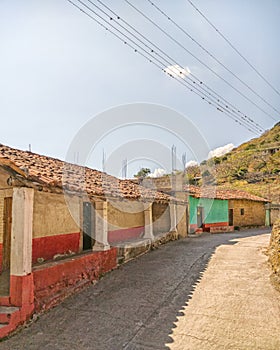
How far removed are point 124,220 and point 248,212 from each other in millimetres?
16791

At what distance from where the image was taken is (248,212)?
1012 inches

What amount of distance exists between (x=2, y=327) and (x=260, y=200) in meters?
24.6

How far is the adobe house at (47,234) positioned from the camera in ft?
17.8

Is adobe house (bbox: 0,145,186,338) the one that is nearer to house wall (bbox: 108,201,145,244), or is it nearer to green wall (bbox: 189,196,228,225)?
house wall (bbox: 108,201,145,244)

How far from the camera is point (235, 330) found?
17.1 feet

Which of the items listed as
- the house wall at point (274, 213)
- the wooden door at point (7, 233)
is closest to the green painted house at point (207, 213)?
the house wall at point (274, 213)

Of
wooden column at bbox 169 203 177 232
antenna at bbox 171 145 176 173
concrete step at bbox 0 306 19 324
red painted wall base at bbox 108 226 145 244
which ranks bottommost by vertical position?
concrete step at bbox 0 306 19 324

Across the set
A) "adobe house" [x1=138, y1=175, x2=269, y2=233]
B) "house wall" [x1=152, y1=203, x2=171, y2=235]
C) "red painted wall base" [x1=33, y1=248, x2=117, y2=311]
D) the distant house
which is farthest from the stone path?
the distant house

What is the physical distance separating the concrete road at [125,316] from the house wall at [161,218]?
6.54 m

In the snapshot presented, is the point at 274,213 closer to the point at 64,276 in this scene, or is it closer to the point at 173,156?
the point at 173,156

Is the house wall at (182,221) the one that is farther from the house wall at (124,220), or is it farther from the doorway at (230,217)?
the doorway at (230,217)

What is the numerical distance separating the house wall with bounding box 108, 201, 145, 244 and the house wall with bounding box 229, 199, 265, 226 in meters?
12.7

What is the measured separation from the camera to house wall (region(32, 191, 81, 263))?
7.13m

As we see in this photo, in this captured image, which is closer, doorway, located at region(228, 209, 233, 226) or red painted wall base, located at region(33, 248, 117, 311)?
red painted wall base, located at region(33, 248, 117, 311)
